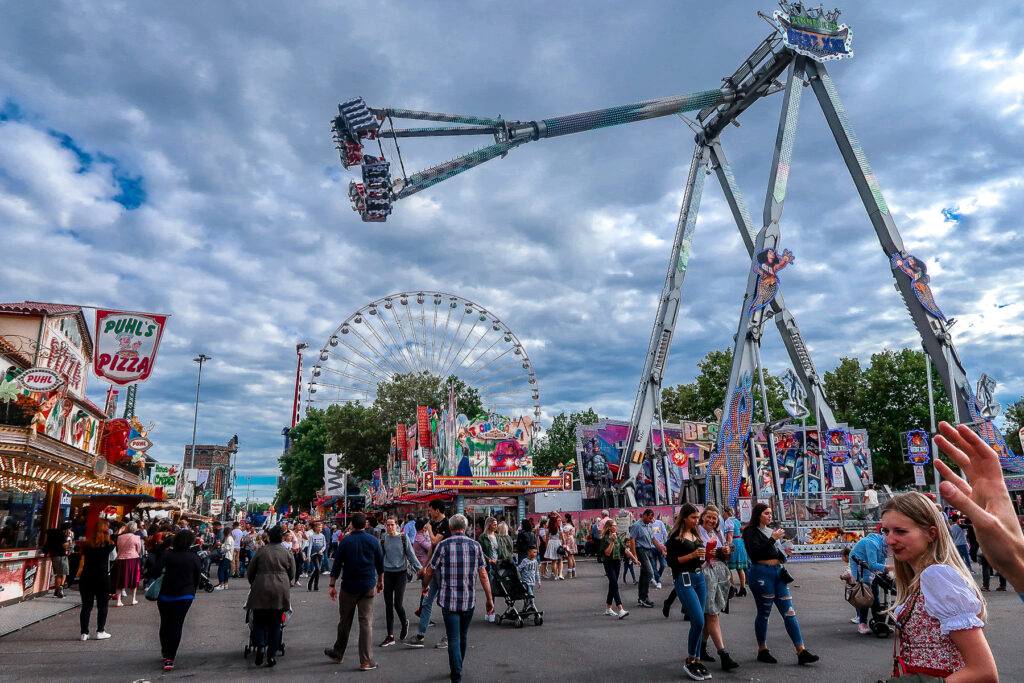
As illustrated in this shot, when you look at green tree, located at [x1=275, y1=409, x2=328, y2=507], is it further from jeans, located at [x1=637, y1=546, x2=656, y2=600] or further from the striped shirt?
the striped shirt

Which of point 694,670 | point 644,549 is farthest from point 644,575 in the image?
point 694,670

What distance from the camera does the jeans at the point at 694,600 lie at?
265 inches

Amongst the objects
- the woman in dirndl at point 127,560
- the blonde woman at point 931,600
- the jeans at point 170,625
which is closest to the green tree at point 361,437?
the woman in dirndl at point 127,560

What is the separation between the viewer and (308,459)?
67125mm

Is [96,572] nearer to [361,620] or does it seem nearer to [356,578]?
[356,578]

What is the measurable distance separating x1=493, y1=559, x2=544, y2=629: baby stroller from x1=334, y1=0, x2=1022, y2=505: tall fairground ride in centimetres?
1671

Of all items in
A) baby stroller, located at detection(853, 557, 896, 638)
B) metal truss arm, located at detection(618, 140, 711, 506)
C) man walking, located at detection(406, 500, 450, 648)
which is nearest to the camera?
man walking, located at detection(406, 500, 450, 648)

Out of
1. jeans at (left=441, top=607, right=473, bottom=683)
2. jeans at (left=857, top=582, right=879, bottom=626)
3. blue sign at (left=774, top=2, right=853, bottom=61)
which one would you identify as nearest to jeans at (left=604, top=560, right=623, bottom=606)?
jeans at (left=857, top=582, right=879, bottom=626)

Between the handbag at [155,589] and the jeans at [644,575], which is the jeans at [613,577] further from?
the handbag at [155,589]

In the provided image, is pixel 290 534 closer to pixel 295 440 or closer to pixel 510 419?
pixel 510 419

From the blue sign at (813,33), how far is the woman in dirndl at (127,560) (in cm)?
3066

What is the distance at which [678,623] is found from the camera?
32.6 ft

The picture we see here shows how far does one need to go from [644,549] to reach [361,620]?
20.6ft

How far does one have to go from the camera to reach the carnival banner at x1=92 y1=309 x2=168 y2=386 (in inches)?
442
